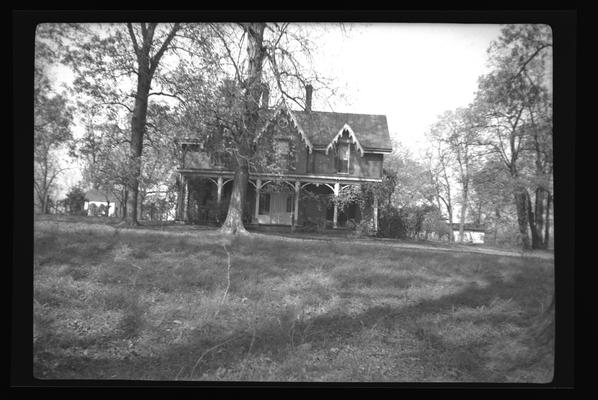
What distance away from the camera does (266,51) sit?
15.6 ft

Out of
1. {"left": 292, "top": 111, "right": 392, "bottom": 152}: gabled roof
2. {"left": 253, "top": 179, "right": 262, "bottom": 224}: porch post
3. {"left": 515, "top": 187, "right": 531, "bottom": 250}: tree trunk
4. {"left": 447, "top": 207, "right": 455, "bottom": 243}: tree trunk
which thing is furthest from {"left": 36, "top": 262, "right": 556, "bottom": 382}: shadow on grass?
{"left": 253, "top": 179, "right": 262, "bottom": 224}: porch post

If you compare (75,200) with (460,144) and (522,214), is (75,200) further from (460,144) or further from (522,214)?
(522,214)

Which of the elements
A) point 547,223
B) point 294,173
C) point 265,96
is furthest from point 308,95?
point 547,223

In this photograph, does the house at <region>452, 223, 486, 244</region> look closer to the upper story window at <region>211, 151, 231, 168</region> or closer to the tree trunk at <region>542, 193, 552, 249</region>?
the tree trunk at <region>542, 193, 552, 249</region>

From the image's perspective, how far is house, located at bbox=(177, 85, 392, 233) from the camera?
555 centimetres

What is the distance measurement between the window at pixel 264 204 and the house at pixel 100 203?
250 cm

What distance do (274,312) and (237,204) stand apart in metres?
2.42

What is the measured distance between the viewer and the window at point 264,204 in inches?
260

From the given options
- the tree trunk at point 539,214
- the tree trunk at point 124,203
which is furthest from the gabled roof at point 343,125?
the tree trunk at point 124,203

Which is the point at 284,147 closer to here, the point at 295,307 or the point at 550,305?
the point at 295,307

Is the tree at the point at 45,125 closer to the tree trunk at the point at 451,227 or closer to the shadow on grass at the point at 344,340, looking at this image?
Answer: the shadow on grass at the point at 344,340

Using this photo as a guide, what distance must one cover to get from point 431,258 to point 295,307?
85.2 inches
